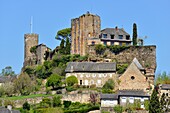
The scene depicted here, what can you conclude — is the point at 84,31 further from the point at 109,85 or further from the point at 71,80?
the point at 109,85

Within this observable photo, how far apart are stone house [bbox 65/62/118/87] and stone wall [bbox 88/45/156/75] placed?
18.0ft

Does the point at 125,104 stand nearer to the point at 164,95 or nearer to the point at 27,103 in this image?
the point at 164,95

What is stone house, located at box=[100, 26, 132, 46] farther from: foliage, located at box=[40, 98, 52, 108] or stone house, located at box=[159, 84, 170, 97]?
foliage, located at box=[40, 98, 52, 108]

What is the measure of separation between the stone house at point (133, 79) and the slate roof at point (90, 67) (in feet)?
7.28

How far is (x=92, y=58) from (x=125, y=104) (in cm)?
1804

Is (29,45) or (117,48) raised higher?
(29,45)

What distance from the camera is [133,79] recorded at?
82.6 meters

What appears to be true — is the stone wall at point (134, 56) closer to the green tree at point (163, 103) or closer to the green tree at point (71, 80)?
the green tree at point (71, 80)

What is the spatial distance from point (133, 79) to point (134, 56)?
8.61 metres

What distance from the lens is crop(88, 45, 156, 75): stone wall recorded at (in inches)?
3529

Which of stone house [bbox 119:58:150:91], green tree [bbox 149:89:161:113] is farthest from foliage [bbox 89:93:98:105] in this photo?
green tree [bbox 149:89:161:113]

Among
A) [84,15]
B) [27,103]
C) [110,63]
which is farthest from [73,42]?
[27,103]

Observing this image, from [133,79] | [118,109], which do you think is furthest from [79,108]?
[133,79]

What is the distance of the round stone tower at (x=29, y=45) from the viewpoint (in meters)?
103
